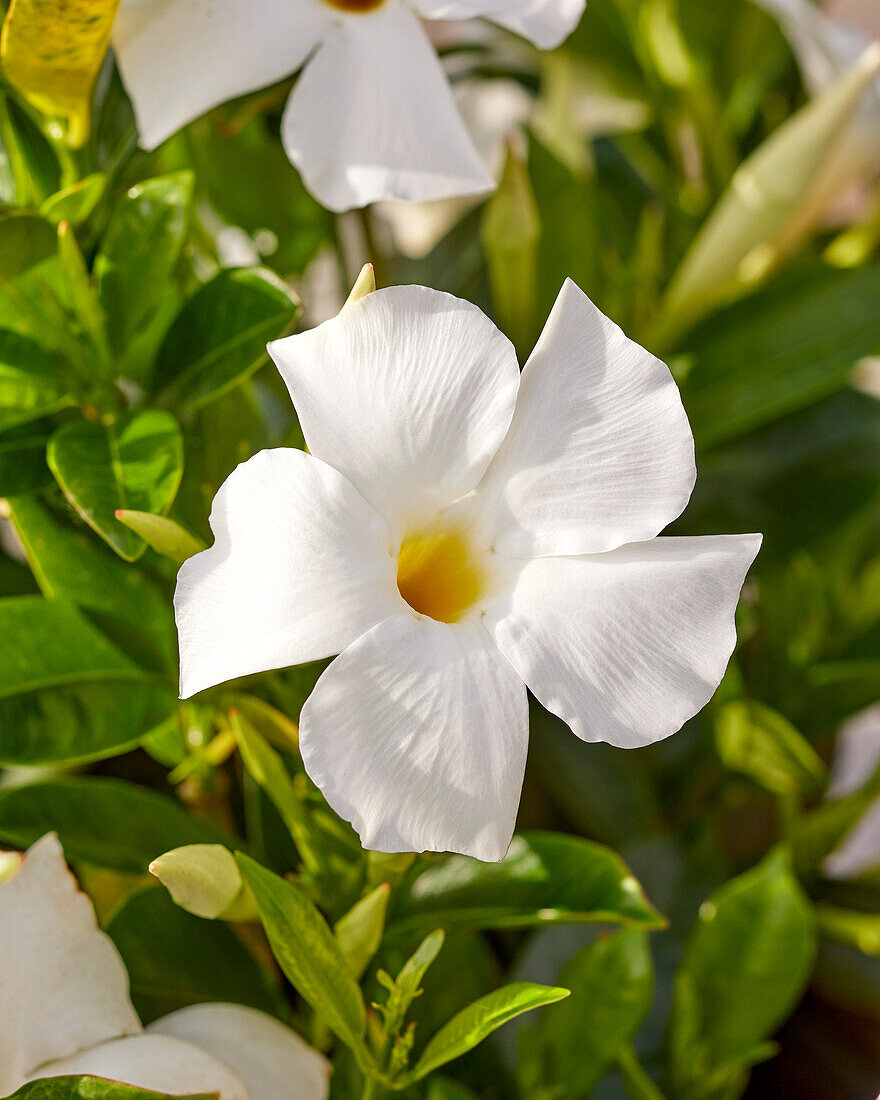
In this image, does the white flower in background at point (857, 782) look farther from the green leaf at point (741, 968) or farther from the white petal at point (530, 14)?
the white petal at point (530, 14)

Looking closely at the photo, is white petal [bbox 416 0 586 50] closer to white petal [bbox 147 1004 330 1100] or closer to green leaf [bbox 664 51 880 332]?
green leaf [bbox 664 51 880 332]

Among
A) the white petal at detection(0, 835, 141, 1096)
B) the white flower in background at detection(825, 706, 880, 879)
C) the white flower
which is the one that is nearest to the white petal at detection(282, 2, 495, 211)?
the white flower

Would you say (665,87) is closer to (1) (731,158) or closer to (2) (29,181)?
(1) (731,158)

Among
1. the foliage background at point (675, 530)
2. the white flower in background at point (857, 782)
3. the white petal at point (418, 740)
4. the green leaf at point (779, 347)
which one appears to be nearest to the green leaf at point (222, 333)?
the foliage background at point (675, 530)

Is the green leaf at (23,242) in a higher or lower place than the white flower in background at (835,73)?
higher

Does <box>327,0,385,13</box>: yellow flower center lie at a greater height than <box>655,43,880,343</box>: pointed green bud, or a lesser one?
greater

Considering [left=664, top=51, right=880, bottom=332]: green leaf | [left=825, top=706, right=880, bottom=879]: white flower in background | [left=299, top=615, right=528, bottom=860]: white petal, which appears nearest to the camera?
[left=299, top=615, right=528, bottom=860]: white petal
